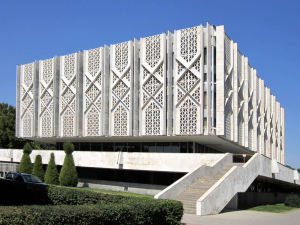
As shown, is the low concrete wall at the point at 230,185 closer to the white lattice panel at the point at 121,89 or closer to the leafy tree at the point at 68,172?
the white lattice panel at the point at 121,89

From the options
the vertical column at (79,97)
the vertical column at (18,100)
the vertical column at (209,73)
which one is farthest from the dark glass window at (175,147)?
the vertical column at (18,100)

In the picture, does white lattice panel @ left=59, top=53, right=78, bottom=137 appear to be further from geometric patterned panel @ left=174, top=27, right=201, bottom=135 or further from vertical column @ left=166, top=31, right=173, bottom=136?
geometric patterned panel @ left=174, top=27, right=201, bottom=135

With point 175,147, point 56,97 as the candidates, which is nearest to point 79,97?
point 56,97

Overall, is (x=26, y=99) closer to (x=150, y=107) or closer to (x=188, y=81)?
(x=150, y=107)

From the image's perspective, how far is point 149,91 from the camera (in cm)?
3062

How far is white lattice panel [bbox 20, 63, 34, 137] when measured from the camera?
39531 millimetres

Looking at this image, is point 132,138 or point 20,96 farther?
point 20,96

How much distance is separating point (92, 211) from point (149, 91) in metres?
21.0

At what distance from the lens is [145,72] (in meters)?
31.1

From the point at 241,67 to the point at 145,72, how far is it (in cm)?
1082

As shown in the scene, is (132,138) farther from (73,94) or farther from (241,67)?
(241,67)

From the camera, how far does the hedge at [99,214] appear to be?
29.6ft

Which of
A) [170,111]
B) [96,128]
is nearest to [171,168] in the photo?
[170,111]

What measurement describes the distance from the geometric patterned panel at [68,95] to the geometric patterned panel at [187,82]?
11976mm
